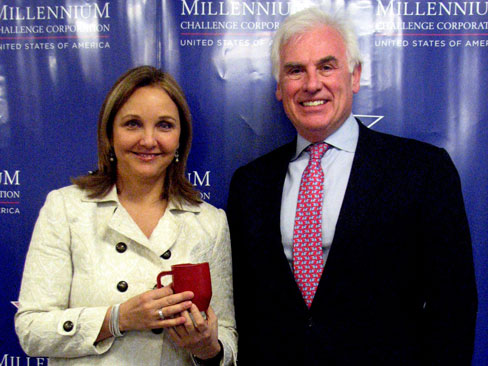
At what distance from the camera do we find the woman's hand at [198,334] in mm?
1354

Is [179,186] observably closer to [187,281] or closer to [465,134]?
[187,281]

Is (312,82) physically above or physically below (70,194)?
above

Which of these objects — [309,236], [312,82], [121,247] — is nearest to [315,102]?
[312,82]

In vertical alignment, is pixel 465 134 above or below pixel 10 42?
below

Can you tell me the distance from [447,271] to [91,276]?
3.48 ft

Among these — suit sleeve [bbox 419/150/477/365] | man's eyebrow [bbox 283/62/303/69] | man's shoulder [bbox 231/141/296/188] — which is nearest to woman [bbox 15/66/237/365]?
man's shoulder [bbox 231/141/296/188]

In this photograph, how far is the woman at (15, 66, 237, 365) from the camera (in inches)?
56.4

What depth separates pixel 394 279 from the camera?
1543 mm

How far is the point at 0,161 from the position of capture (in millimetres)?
2221

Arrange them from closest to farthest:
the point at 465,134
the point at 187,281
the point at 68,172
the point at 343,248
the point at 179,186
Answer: the point at 187,281 → the point at 343,248 → the point at 179,186 → the point at 465,134 → the point at 68,172

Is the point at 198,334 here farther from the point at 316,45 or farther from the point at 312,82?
the point at 316,45

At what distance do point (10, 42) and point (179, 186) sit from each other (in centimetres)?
112

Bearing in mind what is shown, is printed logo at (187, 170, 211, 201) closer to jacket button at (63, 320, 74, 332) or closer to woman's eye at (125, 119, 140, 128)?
woman's eye at (125, 119, 140, 128)

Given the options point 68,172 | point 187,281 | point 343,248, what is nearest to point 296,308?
point 343,248
